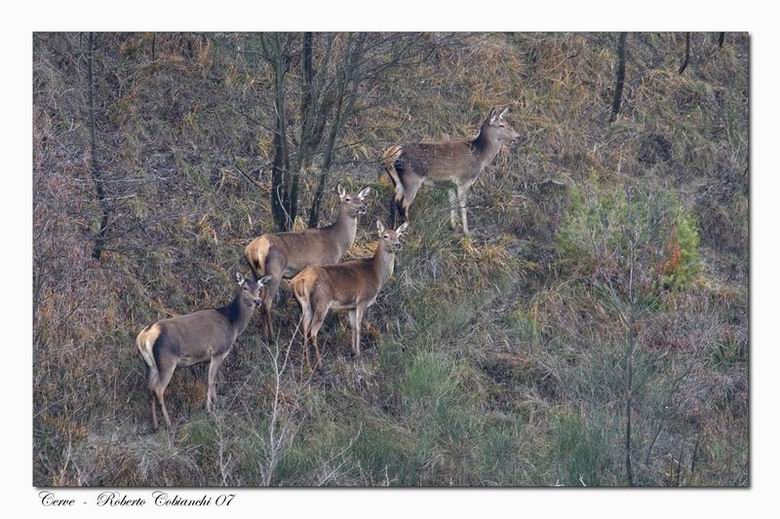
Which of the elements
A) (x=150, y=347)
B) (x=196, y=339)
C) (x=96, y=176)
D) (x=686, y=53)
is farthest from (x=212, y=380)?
(x=686, y=53)

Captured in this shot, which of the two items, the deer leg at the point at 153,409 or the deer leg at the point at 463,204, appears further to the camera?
the deer leg at the point at 463,204

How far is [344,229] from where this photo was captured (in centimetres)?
1694

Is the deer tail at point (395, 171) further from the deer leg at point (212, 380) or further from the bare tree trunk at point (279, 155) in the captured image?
the deer leg at point (212, 380)

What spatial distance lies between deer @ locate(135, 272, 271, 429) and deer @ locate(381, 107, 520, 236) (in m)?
2.76

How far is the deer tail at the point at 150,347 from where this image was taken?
14984mm

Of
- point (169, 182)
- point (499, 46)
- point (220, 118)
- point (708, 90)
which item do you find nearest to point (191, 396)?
point (169, 182)

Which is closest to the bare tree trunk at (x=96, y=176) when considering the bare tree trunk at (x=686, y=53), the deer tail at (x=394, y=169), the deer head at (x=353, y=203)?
the deer head at (x=353, y=203)

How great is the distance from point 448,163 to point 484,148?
2.18 feet

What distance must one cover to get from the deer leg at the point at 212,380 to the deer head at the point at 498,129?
506cm

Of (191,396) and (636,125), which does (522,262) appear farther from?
(191,396)

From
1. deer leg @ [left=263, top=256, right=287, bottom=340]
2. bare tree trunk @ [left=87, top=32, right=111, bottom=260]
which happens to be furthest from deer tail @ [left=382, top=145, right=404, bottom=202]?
bare tree trunk @ [left=87, top=32, right=111, bottom=260]

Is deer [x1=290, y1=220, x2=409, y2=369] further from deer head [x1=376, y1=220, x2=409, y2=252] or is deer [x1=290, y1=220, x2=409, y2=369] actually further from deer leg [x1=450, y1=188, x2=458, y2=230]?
deer leg [x1=450, y1=188, x2=458, y2=230]

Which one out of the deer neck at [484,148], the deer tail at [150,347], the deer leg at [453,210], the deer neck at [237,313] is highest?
the deer neck at [484,148]

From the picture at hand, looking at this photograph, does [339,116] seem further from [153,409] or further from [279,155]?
[153,409]
